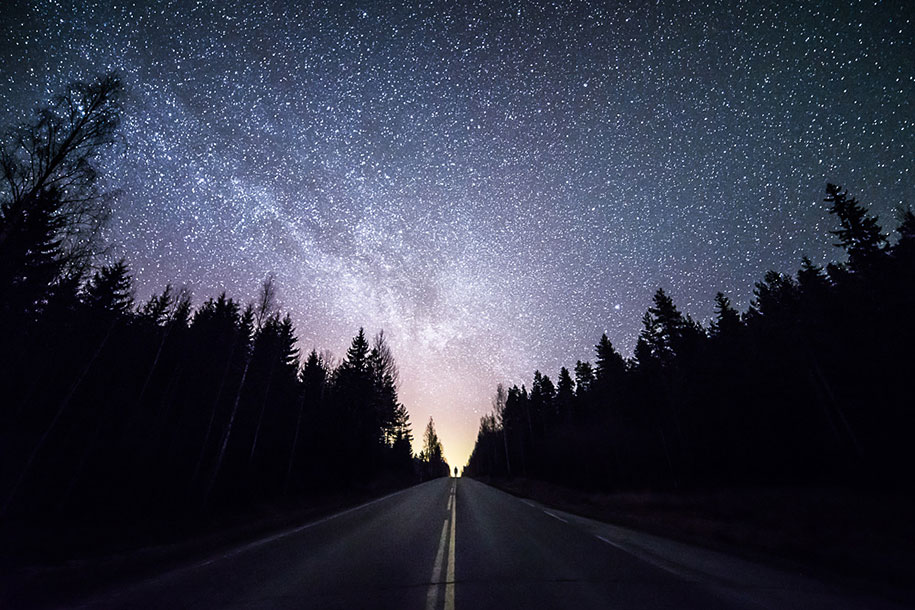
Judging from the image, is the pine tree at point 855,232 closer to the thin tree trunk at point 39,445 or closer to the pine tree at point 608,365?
the pine tree at point 608,365

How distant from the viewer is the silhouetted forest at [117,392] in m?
10.8

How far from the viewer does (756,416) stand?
31969 mm

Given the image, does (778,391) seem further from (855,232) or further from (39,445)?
(39,445)

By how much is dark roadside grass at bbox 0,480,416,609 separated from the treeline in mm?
35723

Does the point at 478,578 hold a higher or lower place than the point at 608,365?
lower

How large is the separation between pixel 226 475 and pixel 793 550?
3484 centimetres

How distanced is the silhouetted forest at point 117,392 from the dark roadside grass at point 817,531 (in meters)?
20.3

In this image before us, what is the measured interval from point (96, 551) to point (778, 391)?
44610 mm

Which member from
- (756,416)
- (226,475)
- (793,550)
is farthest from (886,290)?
(226,475)

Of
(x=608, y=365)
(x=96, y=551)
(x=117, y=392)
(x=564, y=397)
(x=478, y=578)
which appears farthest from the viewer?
(x=564, y=397)

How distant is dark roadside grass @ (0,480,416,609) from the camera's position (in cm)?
611

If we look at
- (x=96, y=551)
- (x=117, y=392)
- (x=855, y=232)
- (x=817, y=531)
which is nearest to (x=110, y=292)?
(x=117, y=392)

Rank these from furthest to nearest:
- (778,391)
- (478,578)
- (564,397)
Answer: (564,397) → (778,391) → (478,578)

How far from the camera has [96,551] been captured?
9500mm
